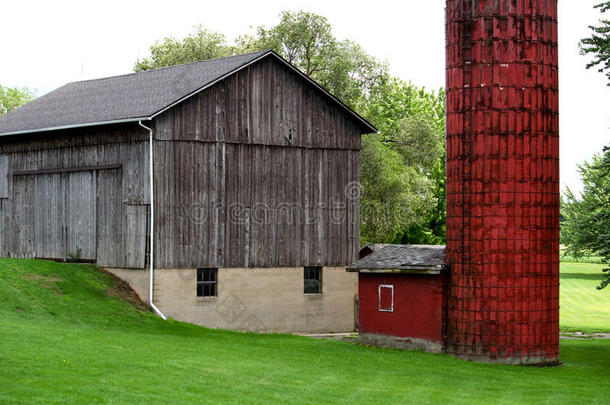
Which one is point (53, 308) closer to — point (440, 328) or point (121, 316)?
point (121, 316)

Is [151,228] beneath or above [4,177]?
beneath

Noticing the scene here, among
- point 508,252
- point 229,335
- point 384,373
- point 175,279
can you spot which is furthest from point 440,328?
point 175,279

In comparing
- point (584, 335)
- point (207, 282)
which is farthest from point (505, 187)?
point (584, 335)

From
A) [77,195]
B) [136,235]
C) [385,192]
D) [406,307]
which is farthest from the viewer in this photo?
[385,192]

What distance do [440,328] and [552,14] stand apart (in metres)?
10.4

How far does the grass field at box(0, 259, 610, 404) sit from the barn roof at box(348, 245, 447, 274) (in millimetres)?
2666

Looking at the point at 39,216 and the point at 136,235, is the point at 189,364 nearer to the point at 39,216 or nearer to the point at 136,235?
the point at 136,235

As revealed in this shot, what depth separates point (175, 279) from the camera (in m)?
34.7

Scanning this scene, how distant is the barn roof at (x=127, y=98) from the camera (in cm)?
3569

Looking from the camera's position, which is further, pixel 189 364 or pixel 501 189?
pixel 501 189

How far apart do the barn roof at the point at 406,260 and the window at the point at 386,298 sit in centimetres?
62

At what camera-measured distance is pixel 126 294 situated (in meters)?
34.6

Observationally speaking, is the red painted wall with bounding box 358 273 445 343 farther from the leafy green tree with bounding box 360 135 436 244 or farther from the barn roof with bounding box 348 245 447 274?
the leafy green tree with bounding box 360 135 436 244

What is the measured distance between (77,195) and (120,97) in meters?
4.55
